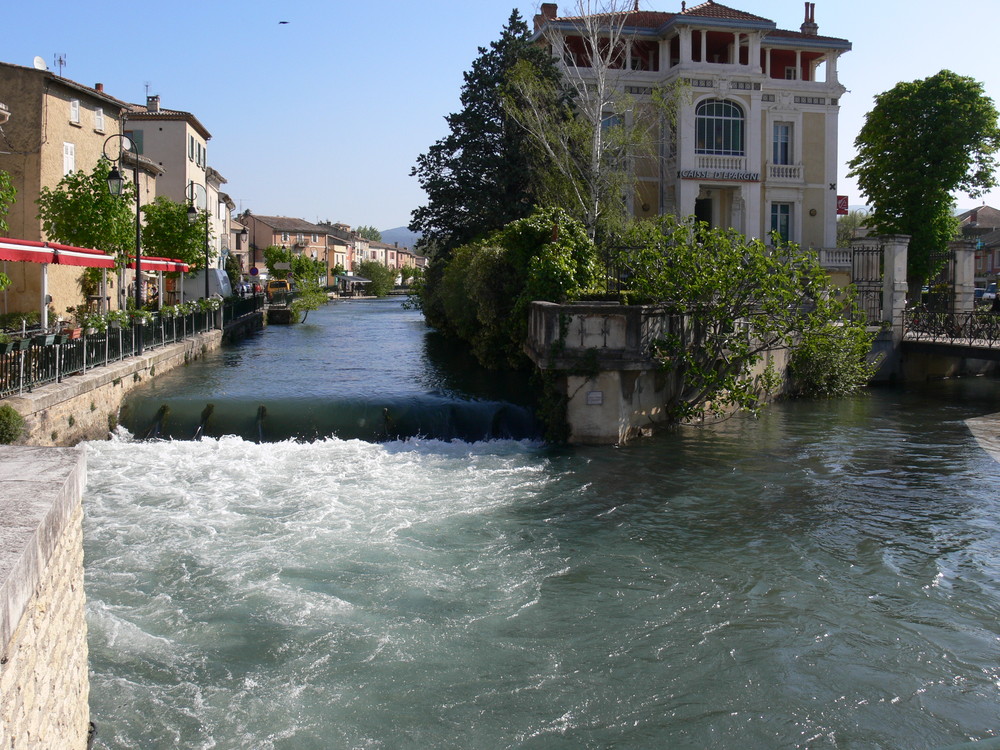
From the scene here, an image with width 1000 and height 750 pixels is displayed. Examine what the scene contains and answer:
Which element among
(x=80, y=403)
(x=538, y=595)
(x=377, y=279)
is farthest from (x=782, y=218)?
(x=377, y=279)

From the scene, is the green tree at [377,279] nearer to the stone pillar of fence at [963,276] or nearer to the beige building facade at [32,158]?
the beige building facade at [32,158]

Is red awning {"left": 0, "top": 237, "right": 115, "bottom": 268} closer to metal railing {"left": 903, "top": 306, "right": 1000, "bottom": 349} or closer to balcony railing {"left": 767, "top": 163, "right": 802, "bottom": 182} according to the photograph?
metal railing {"left": 903, "top": 306, "right": 1000, "bottom": 349}

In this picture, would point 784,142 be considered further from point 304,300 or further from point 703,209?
point 304,300

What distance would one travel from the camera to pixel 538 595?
9.20m

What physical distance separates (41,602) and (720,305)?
14662 mm

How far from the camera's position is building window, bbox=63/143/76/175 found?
29297 millimetres

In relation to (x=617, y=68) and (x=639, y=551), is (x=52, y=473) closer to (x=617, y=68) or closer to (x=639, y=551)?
(x=639, y=551)

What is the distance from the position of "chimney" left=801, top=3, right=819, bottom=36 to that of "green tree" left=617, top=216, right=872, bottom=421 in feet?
89.2

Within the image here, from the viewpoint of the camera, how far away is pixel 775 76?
38.1 metres

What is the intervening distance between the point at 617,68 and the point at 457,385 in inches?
776

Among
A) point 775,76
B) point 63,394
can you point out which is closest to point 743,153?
point 775,76

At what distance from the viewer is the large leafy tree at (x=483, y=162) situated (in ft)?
104

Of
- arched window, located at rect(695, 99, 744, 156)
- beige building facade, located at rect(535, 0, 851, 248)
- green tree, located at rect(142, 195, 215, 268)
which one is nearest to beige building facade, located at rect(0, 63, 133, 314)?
green tree, located at rect(142, 195, 215, 268)

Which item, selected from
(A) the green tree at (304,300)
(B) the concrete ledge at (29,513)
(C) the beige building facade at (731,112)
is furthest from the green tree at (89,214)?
(A) the green tree at (304,300)
